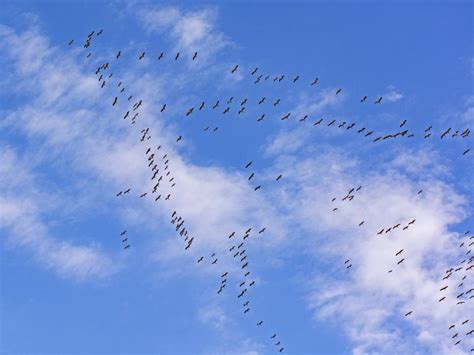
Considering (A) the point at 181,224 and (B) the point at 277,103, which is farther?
(A) the point at 181,224

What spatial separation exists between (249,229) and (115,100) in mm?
20031

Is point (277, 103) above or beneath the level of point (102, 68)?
beneath

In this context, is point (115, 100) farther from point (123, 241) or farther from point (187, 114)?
point (123, 241)

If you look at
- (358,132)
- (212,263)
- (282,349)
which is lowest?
(282,349)

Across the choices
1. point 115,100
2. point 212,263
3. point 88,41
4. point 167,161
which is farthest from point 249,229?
point 88,41

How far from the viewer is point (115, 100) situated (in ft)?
227

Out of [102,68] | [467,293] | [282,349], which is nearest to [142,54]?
[102,68]

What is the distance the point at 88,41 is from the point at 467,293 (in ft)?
167

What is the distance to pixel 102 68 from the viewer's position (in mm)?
71875

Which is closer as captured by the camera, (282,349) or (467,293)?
(282,349)

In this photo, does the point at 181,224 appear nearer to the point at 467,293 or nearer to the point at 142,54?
the point at 142,54

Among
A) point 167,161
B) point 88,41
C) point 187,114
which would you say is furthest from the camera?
point 167,161

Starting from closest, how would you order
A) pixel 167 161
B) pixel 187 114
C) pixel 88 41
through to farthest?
pixel 187 114
pixel 88 41
pixel 167 161

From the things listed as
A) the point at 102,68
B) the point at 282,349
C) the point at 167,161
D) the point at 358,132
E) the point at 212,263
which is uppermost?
the point at 102,68
